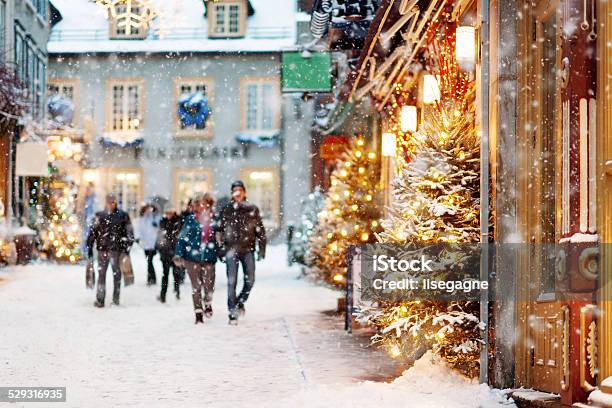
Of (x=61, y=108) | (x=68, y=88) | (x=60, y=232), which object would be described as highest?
(x=68, y=88)

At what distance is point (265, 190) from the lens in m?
43.8

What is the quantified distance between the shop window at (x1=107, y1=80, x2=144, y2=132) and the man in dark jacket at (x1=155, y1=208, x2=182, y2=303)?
2397cm

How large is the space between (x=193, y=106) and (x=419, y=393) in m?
35.9

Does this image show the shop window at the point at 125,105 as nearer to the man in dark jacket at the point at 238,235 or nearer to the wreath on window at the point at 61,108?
the wreath on window at the point at 61,108

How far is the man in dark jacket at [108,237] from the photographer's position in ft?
56.5

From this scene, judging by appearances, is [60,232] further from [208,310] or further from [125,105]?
[208,310]

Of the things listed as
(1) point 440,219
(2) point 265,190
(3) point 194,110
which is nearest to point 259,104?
(3) point 194,110

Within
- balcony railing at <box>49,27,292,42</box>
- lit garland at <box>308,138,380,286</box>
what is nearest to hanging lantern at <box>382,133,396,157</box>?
lit garland at <box>308,138,380,286</box>

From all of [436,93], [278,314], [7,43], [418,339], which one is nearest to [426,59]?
[436,93]

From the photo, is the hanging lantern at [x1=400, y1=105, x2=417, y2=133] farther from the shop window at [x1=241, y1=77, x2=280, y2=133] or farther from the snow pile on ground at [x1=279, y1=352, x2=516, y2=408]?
the shop window at [x1=241, y1=77, x2=280, y2=133]

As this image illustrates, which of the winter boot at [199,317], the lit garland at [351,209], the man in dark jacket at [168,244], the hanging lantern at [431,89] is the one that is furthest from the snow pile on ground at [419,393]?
the man in dark jacket at [168,244]

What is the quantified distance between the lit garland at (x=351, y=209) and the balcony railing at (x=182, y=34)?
22642 millimetres

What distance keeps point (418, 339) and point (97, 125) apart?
36.0 metres

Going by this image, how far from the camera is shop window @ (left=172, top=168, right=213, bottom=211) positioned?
143ft
